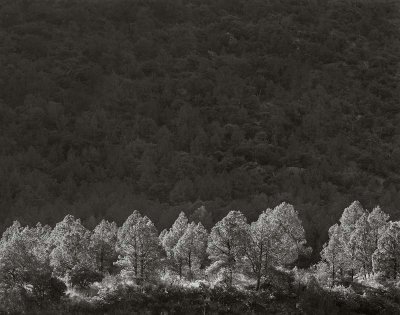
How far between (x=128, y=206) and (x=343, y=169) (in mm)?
75122

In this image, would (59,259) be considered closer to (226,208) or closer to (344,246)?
(344,246)

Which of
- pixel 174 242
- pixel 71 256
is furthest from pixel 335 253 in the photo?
pixel 71 256

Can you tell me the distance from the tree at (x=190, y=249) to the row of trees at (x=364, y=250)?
14510 mm

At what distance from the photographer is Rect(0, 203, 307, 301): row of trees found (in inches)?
2509

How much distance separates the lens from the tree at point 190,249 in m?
72.1

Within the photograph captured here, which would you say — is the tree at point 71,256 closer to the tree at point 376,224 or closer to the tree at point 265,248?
the tree at point 265,248

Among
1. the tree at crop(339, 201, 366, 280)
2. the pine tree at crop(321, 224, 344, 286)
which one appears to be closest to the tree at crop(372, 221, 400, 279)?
the tree at crop(339, 201, 366, 280)

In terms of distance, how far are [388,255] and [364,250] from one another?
399cm

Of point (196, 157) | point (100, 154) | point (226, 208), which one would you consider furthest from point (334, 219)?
point (100, 154)

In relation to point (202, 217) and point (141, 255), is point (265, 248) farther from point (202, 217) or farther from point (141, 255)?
point (202, 217)

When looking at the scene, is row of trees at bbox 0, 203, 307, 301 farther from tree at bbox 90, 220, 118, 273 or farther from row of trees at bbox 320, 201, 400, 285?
row of trees at bbox 320, 201, 400, 285

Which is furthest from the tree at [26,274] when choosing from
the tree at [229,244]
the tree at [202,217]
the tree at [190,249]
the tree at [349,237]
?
the tree at [202,217]

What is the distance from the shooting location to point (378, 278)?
70.6 metres

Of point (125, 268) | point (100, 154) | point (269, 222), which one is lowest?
point (100, 154)
